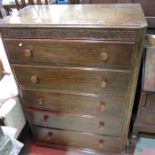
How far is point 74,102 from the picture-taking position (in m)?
1.17

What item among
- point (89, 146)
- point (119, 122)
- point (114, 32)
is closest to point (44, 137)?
point (89, 146)

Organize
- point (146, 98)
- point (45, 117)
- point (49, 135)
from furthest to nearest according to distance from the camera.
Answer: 1. point (49, 135)
2. point (45, 117)
3. point (146, 98)

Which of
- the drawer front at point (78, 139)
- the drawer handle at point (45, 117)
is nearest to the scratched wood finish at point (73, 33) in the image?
the drawer handle at point (45, 117)

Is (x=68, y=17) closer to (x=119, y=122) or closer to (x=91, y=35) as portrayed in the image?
(x=91, y=35)

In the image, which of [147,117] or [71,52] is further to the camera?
[147,117]

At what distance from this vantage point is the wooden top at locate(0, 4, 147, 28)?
856 millimetres

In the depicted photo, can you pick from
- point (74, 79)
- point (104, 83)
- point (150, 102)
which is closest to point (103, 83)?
point (104, 83)

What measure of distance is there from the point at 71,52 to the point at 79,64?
9cm

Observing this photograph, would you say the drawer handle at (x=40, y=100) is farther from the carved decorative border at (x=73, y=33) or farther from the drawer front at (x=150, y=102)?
the drawer front at (x=150, y=102)

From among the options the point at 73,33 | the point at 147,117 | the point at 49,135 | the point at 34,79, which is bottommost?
the point at 49,135

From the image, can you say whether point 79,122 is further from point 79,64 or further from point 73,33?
point 73,33

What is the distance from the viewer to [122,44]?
86cm

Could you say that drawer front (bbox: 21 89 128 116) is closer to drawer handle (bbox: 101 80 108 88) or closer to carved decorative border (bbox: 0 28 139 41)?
drawer handle (bbox: 101 80 108 88)

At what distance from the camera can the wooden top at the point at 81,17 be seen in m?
0.86
